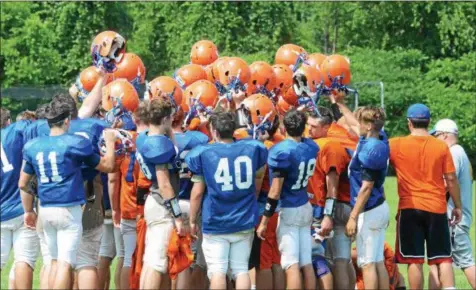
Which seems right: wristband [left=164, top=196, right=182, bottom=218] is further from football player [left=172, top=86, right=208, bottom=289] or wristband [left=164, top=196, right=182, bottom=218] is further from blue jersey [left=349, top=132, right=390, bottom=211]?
blue jersey [left=349, top=132, right=390, bottom=211]

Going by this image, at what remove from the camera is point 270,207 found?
967cm

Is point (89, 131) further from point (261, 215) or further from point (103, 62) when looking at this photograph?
point (261, 215)

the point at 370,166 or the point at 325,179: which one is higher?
the point at 370,166

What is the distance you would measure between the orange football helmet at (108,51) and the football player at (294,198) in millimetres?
1960

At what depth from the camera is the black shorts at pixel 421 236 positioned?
10.1m

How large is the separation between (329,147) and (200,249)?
164 centimetres

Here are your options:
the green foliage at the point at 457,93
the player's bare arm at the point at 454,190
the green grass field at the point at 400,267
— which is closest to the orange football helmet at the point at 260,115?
the player's bare arm at the point at 454,190

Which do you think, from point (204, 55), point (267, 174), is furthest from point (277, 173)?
point (204, 55)

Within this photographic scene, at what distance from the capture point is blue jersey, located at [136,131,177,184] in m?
9.23

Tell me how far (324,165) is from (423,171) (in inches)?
37.9

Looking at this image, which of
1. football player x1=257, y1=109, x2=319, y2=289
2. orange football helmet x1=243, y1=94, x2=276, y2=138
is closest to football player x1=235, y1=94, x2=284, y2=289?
orange football helmet x1=243, y1=94, x2=276, y2=138

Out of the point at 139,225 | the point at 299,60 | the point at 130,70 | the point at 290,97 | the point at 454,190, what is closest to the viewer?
the point at 139,225

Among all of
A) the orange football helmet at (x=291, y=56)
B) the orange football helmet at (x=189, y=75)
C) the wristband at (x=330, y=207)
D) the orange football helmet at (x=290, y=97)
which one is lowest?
the wristband at (x=330, y=207)

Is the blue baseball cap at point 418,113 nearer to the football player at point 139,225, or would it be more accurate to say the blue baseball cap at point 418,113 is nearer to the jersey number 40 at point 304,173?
the jersey number 40 at point 304,173
